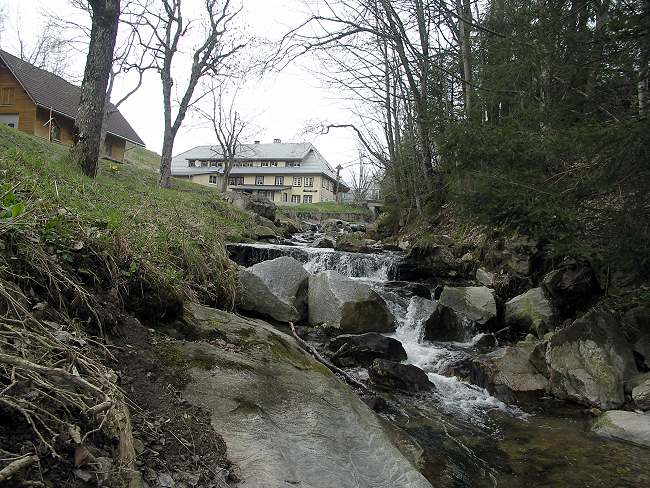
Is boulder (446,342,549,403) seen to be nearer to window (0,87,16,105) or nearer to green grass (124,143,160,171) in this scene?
window (0,87,16,105)

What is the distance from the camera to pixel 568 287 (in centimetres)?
821

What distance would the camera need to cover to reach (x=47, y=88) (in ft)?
106

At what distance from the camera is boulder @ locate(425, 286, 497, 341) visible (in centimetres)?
886

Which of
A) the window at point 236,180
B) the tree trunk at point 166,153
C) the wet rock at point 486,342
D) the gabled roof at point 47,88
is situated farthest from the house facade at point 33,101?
the window at point 236,180

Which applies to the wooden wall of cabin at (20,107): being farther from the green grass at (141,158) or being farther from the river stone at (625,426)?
the river stone at (625,426)

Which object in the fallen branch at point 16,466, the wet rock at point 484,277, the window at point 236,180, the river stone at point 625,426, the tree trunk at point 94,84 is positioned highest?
the window at point 236,180

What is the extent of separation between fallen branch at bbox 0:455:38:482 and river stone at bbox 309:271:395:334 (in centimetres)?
697

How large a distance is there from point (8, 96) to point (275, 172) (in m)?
38.2

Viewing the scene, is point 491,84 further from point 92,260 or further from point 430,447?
point 92,260

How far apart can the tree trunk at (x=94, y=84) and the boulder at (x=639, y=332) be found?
1064cm

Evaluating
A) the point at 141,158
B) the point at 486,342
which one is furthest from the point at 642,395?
the point at 141,158

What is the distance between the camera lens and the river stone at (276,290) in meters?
8.03

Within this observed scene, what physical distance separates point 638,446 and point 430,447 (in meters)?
2.22


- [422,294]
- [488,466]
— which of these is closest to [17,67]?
[422,294]
